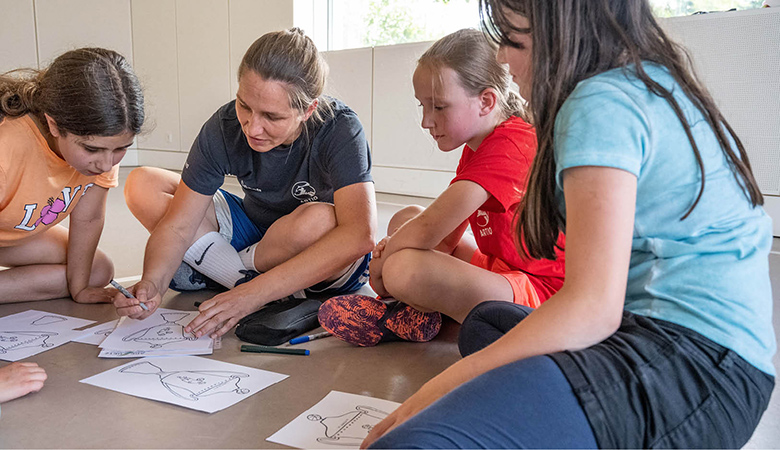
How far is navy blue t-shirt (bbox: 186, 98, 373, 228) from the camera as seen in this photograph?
1587 millimetres

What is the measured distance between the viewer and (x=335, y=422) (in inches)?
40.2

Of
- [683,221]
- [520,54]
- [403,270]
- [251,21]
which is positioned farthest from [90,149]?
[251,21]

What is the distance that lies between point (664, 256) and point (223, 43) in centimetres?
516

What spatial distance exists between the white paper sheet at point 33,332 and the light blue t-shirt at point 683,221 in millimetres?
1165

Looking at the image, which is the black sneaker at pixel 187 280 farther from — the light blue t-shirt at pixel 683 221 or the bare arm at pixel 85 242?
the light blue t-shirt at pixel 683 221

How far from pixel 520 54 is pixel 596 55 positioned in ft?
0.34

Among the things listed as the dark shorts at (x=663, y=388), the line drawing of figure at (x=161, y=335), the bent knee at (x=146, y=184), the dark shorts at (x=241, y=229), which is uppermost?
the dark shorts at (x=663, y=388)

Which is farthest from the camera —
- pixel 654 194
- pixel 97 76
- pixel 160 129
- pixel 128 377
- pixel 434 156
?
pixel 160 129

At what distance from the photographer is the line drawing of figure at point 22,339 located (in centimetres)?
134

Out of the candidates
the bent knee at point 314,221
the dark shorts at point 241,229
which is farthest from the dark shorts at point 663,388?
the dark shorts at point 241,229

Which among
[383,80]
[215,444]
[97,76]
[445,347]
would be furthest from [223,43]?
[215,444]

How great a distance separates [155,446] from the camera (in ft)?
3.12

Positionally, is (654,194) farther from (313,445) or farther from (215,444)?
(215,444)

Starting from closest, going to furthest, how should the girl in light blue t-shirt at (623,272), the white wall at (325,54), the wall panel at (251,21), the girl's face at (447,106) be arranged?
1. the girl in light blue t-shirt at (623,272)
2. the girl's face at (447,106)
3. the white wall at (325,54)
4. the wall panel at (251,21)
